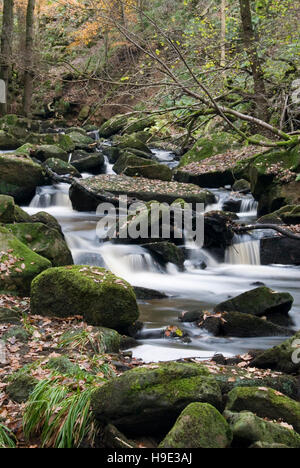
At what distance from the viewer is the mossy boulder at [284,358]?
16.4 ft

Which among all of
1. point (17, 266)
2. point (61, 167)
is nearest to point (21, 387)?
point (17, 266)

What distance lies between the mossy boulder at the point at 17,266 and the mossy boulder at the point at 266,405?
453cm

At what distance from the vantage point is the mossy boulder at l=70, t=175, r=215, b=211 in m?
13.2

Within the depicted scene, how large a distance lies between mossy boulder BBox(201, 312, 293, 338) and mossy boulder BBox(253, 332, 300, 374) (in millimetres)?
1253

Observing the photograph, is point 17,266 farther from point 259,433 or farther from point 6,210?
point 259,433

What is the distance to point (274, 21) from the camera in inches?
519

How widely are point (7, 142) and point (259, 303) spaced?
42.5 ft

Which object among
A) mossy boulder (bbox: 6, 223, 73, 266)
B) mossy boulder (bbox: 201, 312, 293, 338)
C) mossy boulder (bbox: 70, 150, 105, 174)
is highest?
mossy boulder (bbox: 70, 150, 105, 174)

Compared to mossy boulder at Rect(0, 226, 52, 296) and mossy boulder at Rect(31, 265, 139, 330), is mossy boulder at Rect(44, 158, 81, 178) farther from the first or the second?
mossy boulder at Rect(31, 265, 139, 330)

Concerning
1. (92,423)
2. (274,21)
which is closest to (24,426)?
(92,423)

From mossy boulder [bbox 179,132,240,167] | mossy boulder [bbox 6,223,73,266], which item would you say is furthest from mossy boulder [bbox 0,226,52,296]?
mossy boulder [bbox 179,132,240,167]

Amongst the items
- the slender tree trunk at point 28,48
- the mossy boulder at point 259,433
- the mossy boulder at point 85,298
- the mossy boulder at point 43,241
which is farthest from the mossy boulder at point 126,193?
the mossy boulder at point 259,433

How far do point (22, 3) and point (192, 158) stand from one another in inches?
694
